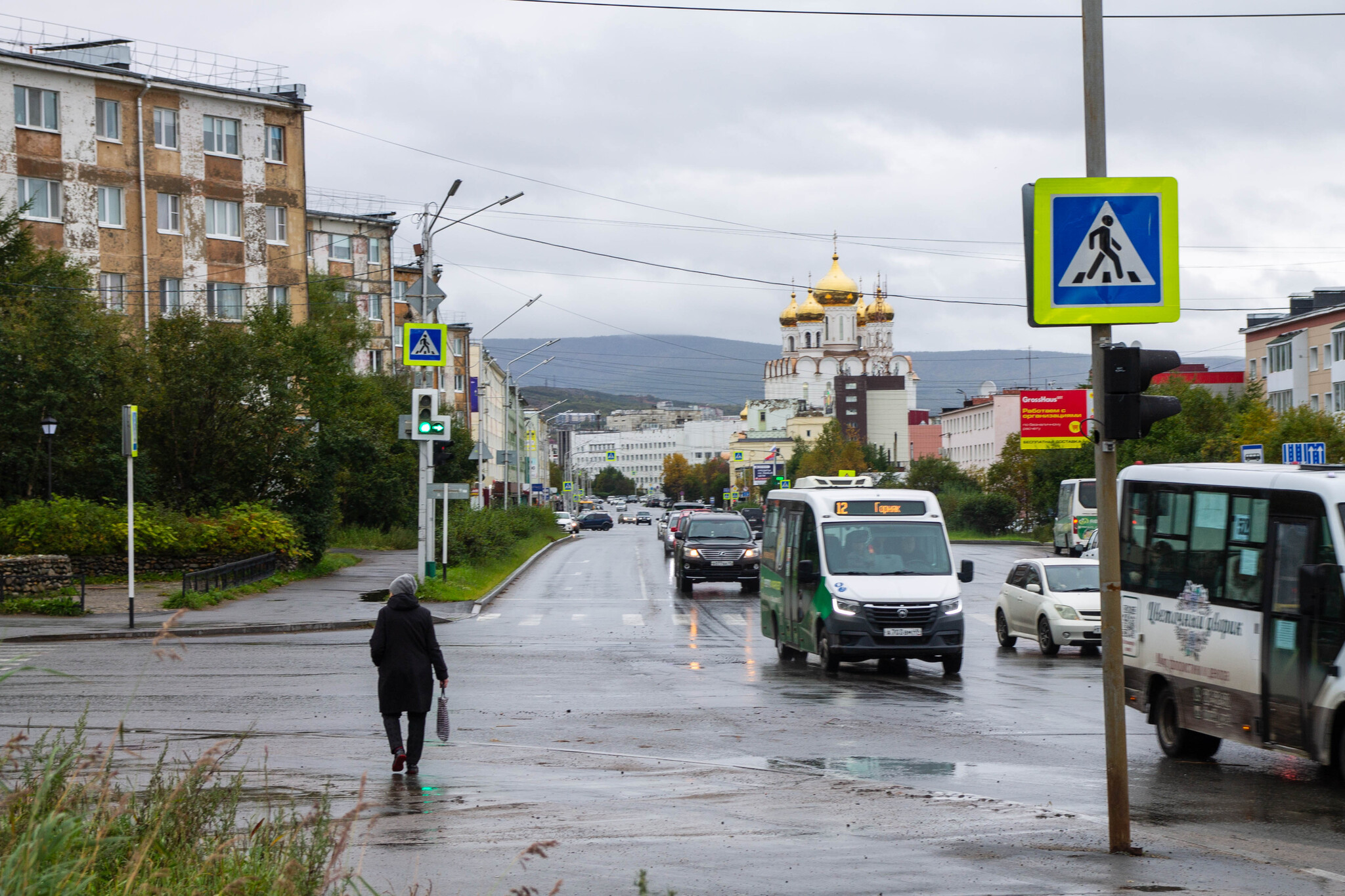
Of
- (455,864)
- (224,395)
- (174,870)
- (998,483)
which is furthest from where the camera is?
(998,483)

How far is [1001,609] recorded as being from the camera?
25000mm

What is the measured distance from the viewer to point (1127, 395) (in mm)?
7941

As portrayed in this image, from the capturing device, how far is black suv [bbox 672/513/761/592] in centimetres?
3825

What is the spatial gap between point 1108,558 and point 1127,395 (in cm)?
90

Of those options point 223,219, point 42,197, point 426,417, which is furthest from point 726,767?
point 223,219

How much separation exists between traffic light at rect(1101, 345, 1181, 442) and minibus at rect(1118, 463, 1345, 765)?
2755 millimetres

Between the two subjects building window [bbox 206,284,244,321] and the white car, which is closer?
the white car

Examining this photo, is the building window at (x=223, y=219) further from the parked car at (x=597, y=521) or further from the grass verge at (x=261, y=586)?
the parked car at (x=597, y=521)

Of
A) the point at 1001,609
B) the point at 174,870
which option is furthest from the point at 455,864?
the point at 1001,609

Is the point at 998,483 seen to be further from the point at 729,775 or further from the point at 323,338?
the point at 729,775

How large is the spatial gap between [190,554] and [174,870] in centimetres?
3132

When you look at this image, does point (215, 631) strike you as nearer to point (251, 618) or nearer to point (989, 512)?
point (251, 618)

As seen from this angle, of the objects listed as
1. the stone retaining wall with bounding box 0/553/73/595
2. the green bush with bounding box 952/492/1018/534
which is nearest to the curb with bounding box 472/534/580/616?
the stone retaining wall with bounding box 0/553/73/595

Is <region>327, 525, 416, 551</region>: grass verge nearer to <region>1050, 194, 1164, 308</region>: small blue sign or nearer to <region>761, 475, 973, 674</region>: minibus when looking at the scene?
<region>761, 475, 973, 674</region>: minibus
